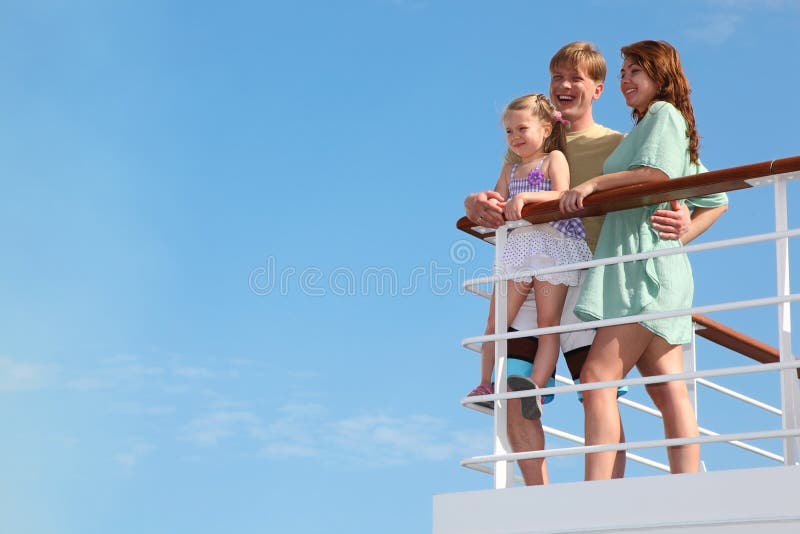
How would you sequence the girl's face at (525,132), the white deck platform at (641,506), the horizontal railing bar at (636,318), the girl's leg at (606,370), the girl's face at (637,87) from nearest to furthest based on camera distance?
the white deck platform at (641,506), the horizontal railing bar at (636,318), the girl's leg at (606,370), the girl's face at (637,87), the girl's face at (525,132)

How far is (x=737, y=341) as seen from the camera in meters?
5.03

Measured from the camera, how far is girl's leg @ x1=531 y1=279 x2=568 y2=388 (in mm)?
4008

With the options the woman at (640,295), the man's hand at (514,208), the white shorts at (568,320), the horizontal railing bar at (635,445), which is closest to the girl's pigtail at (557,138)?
the woman at (640,295)

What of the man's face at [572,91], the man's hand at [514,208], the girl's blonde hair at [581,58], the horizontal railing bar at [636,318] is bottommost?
the horizontal railing bar at [636,318]

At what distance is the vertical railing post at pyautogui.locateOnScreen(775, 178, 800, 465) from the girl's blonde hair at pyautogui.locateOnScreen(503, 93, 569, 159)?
3.32 feet

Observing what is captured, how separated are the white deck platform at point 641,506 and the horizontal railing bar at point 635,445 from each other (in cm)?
10

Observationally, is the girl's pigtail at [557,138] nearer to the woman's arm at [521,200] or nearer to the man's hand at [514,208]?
the woman's arm at [521,200]

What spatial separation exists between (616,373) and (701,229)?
791 mm

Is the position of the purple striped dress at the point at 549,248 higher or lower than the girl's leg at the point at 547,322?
higher

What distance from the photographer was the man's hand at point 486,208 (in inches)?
159

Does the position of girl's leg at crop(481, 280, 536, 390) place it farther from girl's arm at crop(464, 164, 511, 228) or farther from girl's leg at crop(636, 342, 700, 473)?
girl's leg at crop(636, 342, 700, 473)

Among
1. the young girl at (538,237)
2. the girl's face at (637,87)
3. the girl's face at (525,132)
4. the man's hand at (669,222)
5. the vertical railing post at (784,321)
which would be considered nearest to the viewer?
the vertical railing post at (784,321)

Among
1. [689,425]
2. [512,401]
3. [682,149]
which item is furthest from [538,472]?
[682,149]

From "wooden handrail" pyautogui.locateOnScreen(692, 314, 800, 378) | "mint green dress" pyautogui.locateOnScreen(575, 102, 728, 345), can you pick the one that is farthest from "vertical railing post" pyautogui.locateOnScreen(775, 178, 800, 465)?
"wooden handrail" pyautogui.locateOnScreen(692, 314, 800, 378)
